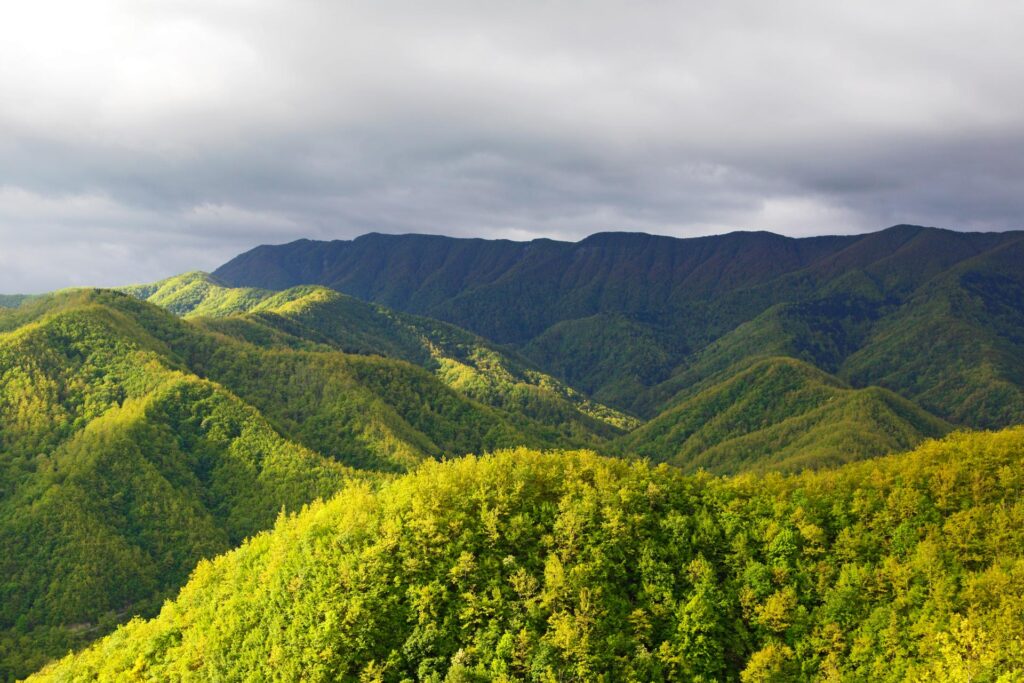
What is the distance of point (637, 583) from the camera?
92.7 metres

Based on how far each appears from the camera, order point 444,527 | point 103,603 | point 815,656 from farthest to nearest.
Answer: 1. point 103,603
2. point 444,527
3. point 815,656

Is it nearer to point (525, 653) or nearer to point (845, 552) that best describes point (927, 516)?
point (845, 552)

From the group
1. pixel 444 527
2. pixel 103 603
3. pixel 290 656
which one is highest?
pixel 444 527

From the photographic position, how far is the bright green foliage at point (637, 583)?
268 ft

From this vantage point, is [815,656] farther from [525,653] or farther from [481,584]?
[481,584]

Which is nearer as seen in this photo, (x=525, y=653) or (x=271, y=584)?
(x=525, y=653)

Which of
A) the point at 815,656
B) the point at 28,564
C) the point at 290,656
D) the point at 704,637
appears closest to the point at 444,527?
the point at 290,656

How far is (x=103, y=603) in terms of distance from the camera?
186625 mm

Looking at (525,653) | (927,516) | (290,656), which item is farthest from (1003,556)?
(290,656)

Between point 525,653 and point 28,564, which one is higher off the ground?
point 525,653

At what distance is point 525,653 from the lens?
82750 millimetres

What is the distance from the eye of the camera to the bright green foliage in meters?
81.6

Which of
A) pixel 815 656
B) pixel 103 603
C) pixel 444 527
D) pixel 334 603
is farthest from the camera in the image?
pixel 103 603

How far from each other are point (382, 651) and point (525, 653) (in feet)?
57.8
